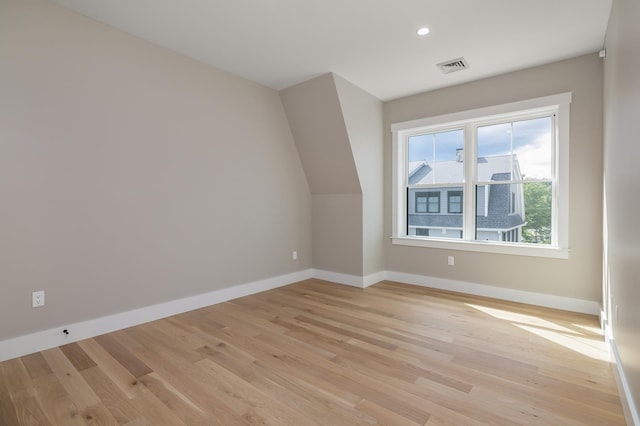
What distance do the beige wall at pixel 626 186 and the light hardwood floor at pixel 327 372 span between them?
441 mm

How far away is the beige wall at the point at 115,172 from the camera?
7.92 ft

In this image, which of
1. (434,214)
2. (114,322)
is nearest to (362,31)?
(434,214)

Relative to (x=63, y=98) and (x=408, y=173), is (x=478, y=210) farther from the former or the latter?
(x=63, y=98)

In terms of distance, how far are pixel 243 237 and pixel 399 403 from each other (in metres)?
2.70

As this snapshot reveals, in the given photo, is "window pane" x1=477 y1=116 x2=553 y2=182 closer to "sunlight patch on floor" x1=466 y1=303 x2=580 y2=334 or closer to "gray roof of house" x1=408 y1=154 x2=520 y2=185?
"gray roof of house" x1=408 y1=154 x2=520 y2=185

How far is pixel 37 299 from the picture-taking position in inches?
98.4

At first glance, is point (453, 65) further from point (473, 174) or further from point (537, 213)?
point (537, 213)

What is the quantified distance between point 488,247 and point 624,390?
Result: 226cm

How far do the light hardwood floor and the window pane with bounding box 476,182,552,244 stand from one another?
897 mm

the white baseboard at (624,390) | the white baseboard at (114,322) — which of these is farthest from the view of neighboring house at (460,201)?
the white baseboard at (114,322)

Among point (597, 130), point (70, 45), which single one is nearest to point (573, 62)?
point (597, 130)

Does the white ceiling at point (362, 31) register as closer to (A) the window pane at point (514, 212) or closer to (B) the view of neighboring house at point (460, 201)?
(B) the view of neighboring house at point (460, 201)

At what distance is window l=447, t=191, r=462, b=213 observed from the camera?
427cm

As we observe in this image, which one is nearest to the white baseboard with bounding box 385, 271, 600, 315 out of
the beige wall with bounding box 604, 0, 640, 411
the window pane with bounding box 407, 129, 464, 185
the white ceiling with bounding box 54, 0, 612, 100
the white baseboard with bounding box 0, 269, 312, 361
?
the beige wall with bounding box 604, 0, 640, 411
